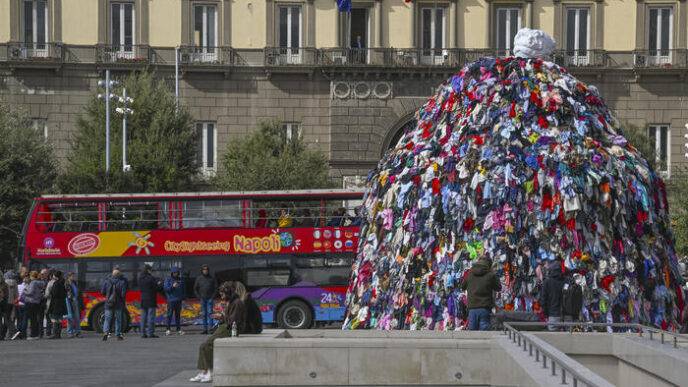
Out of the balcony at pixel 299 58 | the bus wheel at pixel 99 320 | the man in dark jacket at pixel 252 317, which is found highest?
the balcony at pixel 299 58

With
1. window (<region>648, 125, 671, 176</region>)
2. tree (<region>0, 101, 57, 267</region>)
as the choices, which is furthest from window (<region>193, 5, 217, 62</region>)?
window (<region>648, 125, 671, 176</region>)

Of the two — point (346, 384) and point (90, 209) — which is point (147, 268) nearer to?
point (90, 209)

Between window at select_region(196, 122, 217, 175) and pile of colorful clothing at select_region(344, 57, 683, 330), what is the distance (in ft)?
147

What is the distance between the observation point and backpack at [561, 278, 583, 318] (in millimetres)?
20125

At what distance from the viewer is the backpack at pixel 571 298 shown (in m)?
20.1

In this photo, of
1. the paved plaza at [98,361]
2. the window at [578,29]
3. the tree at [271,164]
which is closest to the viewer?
the paved plaza at [98,361]

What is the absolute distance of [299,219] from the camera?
36875 mm

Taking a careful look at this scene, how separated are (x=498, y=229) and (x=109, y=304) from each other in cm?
1405

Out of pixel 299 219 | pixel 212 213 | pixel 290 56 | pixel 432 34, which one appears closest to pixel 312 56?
pixel 290 56

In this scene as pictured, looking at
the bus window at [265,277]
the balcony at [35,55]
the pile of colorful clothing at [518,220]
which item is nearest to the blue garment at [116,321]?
the bus window at [265,277]

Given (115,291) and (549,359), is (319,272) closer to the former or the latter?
(115,291)

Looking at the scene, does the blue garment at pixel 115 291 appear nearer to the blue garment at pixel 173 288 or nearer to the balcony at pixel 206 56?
the blue garment at pixel 173 288

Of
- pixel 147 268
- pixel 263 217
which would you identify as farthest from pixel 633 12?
pixel 147 268

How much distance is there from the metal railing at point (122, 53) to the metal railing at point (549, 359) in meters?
48.1
